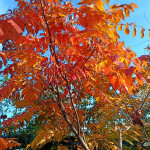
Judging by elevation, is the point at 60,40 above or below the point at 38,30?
below

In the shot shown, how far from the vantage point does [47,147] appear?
533 centimetres

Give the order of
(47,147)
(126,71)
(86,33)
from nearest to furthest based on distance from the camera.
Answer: (126,71) → (86,33) → (47,147)

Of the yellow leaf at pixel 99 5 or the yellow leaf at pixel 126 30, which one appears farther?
the yellow leaf at pixel 126 30

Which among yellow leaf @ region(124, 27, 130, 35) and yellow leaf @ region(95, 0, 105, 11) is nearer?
yellow leaf @ region(95, 0, 105, 11)

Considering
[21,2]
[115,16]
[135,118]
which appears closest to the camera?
[115,16]

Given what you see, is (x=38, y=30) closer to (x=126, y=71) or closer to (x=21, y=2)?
(x=21, y=2)

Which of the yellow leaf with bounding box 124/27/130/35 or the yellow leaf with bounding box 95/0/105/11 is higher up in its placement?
the yellow leaf with bounding box 124/27/130/35

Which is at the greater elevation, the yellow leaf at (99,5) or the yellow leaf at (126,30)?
the yellow leaf at (126,30)

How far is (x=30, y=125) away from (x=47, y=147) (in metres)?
1.53

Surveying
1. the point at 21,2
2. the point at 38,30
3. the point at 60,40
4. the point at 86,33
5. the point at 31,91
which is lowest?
the point at 31,91

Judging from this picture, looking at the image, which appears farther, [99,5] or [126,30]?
[126,30]

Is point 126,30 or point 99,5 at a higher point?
point 126,30

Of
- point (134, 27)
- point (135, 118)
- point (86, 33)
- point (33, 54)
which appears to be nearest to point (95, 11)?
point (86, 33)

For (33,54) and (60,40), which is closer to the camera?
(33,54)
